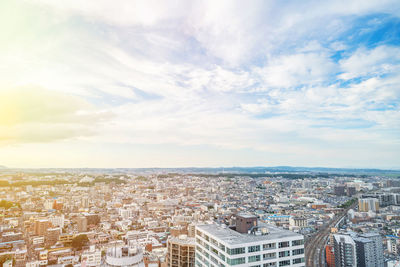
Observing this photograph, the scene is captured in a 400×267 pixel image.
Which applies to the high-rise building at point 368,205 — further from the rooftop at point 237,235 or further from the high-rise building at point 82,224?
the high-rise building at point 82,224

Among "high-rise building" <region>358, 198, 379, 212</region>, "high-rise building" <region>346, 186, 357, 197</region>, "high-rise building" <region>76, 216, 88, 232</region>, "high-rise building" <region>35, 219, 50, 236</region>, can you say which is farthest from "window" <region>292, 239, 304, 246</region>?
"high-rise building" <region>346, 186, 357, 197</region>

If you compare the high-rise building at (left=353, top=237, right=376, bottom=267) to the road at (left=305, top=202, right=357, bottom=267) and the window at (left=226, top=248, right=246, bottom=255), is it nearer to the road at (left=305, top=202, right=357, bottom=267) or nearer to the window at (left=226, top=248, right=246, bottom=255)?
the road at (left=305, top=202, right=357, bottom=267)

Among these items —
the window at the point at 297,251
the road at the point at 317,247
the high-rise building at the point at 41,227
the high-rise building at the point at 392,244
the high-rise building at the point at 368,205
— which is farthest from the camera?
the high-rise building at the point at 368,205

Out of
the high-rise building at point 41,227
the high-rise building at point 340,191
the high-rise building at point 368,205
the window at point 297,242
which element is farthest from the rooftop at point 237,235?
the high-rise building at point 340,191

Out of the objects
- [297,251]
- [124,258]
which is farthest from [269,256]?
[124,258]

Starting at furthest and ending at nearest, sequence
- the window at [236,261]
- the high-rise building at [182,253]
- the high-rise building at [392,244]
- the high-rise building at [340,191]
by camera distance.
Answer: the high-rise building at [340,191]
the high-rise building at [392,244]
the high-rise building at [182,253]
the window at [236,261]

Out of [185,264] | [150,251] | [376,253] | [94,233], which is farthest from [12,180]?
[376,253]

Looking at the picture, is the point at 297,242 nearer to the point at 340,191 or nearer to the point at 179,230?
the point at 179,230

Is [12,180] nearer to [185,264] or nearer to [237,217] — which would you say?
[185,264]
